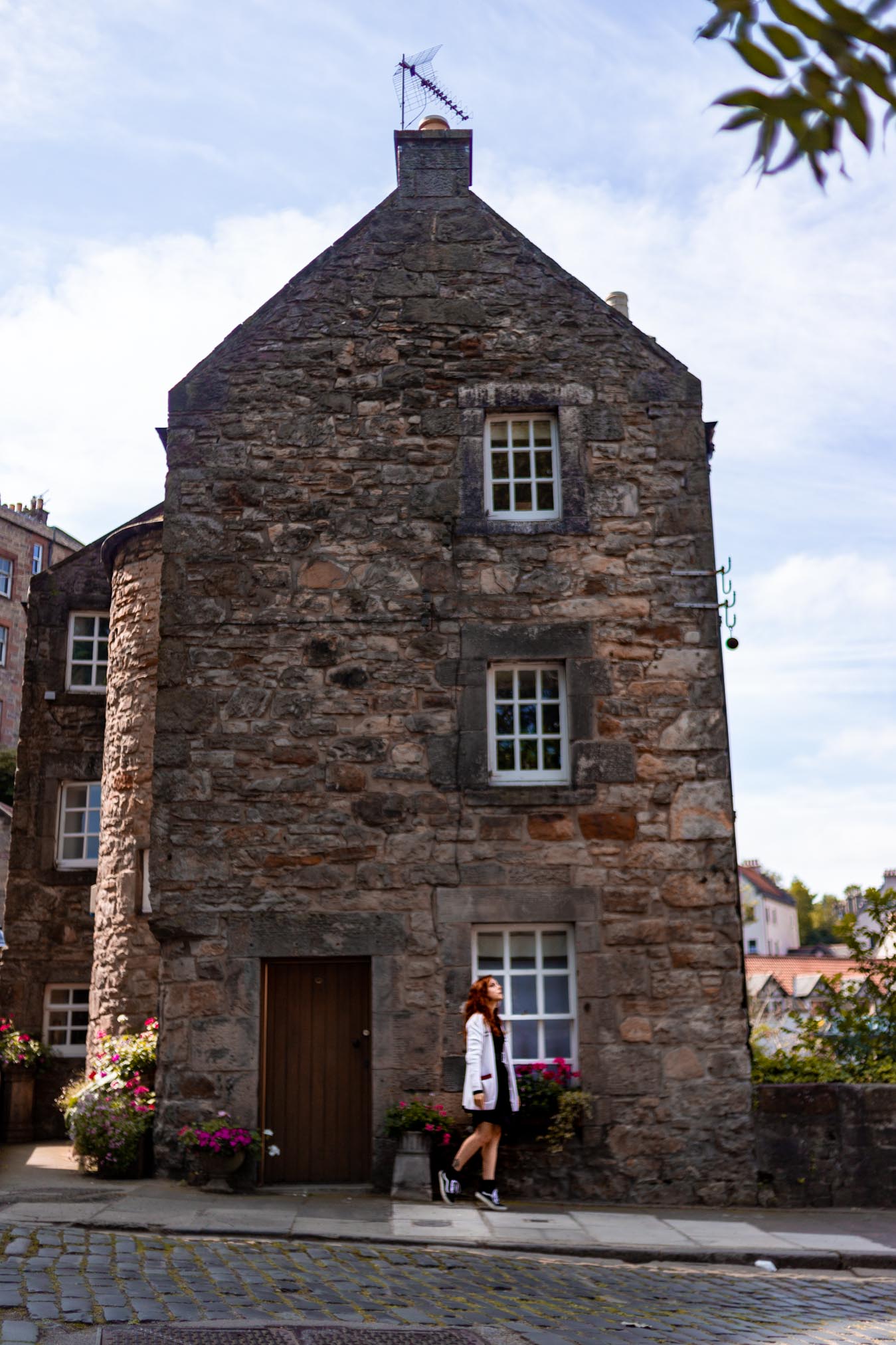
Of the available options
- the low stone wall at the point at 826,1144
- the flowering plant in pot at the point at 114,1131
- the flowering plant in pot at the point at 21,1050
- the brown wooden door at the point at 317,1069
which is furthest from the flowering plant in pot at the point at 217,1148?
the flowering plant in pot at the point at 21,1050

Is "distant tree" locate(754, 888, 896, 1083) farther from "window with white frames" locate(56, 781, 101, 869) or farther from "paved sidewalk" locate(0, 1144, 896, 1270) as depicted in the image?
"window with white frames" locate(56, 781, 101, 869)

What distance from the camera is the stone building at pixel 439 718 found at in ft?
33.8

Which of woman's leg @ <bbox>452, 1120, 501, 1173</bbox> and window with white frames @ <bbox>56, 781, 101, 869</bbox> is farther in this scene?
window with white frames @ <bbox>56, 781, 101, 869</bbox>

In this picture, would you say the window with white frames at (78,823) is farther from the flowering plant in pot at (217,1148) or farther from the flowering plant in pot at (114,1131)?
the flowering plant in pot at (217,1148)

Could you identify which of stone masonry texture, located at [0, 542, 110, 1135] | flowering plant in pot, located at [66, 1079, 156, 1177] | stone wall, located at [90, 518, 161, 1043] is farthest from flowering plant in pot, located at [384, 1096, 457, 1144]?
stone masonry texture, located at [0, 542, 110, 1135]

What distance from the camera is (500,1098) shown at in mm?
9430

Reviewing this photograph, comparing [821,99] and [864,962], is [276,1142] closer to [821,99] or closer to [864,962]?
[864,962]

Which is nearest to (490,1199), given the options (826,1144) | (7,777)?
(826,1144)

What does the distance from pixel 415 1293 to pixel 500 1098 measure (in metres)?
3.04

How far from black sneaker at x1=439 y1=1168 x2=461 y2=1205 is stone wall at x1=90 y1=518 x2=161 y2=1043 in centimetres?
459

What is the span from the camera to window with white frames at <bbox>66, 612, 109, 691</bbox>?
58.7 feet

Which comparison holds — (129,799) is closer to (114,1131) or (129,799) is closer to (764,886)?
(114,1131)

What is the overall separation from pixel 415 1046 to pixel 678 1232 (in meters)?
2.46

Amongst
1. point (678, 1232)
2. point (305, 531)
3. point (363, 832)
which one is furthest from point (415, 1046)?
point (305, 531)
